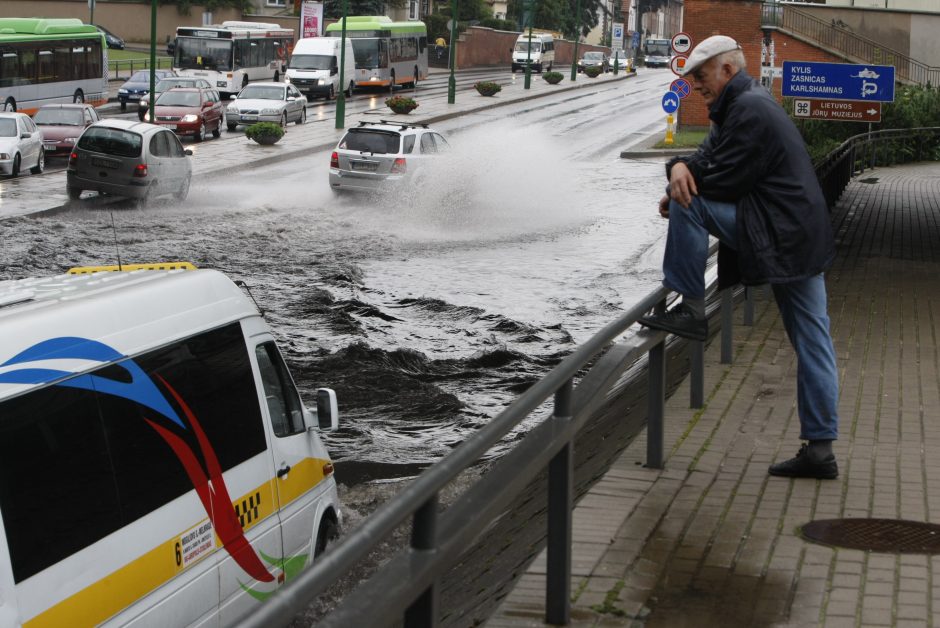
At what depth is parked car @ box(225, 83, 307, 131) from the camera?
48594 mm

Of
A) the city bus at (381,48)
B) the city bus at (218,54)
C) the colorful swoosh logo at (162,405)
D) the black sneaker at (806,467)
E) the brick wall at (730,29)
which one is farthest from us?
the city bus at (381,48)

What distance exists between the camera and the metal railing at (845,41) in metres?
53.2

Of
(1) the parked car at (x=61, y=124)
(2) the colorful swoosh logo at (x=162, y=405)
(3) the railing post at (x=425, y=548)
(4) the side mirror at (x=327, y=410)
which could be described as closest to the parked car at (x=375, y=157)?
(1) the parked car at (x=61, y=124)

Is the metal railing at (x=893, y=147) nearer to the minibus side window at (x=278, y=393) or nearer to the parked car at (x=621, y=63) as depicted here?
the minibus side window at (x=278, y=393)

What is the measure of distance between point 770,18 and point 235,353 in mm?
52418

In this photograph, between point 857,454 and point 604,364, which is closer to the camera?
point 604,364

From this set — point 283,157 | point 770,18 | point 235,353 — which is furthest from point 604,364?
point 770,18

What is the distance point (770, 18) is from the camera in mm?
55438

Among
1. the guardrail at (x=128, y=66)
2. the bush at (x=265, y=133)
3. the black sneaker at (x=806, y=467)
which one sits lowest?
the black sneaker at (x=806, y=467)

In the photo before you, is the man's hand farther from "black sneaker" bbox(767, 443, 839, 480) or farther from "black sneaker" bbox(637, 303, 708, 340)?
"black sneaker" bbox(767, 443, 839, 480)

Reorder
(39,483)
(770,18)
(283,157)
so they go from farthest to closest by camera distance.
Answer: (770,18), (283,157), (39,483)

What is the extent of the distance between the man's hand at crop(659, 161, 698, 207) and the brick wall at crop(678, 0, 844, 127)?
164 ft

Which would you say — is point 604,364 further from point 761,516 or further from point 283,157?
point 283,157

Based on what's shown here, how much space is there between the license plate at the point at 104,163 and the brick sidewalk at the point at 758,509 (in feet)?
66.4
